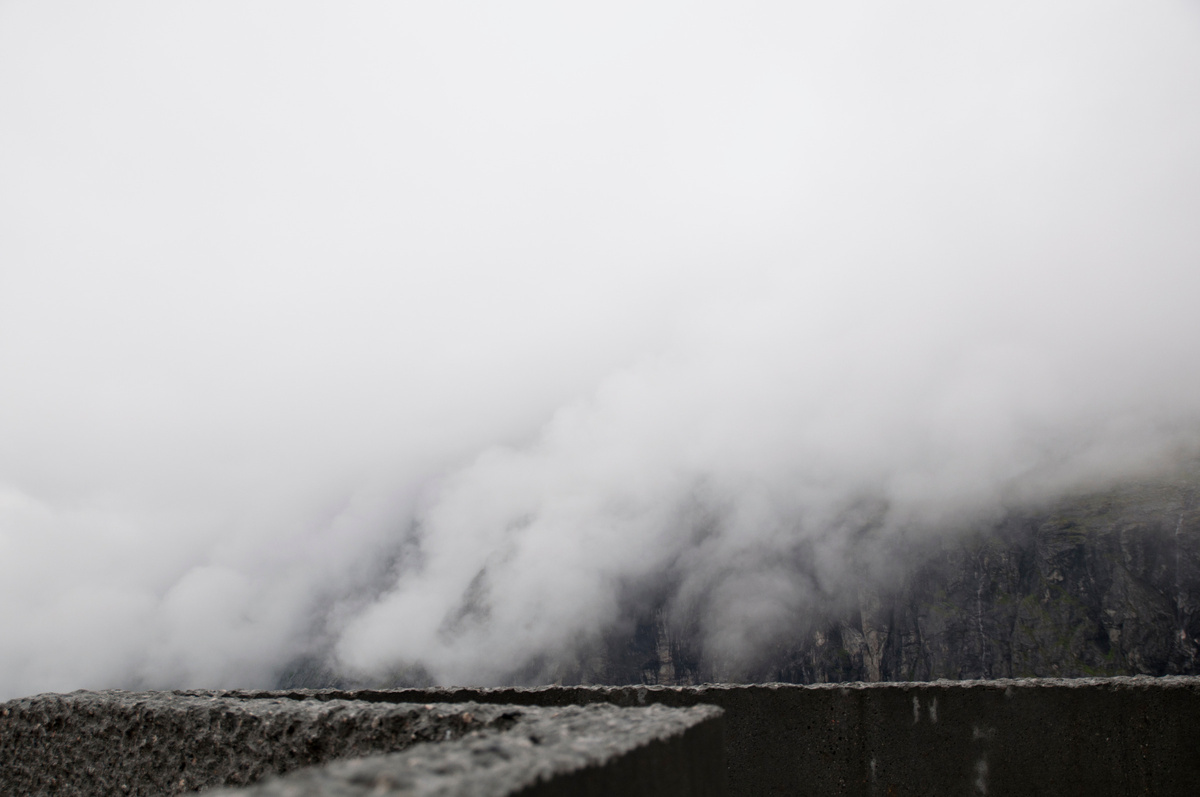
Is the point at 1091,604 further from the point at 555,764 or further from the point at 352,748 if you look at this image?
the point at 555,764

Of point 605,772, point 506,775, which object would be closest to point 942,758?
point 605,772

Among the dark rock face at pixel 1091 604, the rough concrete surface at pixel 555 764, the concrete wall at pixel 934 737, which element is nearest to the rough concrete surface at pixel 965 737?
the concrete wall at pixel 934 737

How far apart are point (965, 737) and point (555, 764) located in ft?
25.9

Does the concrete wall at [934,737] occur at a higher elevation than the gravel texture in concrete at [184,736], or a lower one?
lower

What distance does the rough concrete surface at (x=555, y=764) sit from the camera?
2.88 m

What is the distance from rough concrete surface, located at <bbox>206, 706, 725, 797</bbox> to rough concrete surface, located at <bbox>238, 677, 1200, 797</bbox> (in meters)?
5.48

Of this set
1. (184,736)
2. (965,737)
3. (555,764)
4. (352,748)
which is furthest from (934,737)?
(184,736)

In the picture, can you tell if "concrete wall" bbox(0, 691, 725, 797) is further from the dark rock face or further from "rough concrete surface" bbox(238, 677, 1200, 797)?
the dark rock face

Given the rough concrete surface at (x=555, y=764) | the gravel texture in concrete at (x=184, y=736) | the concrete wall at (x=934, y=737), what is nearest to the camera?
the rough concrete surface at (x=555, y=764)

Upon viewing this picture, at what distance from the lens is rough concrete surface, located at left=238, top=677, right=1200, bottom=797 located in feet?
28.2

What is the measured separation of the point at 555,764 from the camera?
→ 3.19 metres

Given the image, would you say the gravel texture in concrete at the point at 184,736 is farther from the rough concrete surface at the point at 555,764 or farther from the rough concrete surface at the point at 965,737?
the rough concrete surface at the point at 965,737

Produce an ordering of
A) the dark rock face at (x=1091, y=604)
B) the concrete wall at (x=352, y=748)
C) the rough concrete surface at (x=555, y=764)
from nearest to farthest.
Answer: the rough concrete surface at (x=555, y=764) → the concrete wall at (x=352, y=748) → the dark rock face at (x=1091, y=604)

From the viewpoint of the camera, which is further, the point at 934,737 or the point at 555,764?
the point at 934,737
